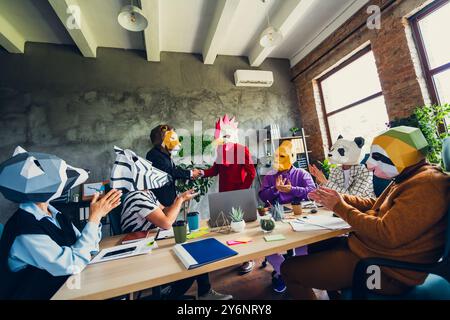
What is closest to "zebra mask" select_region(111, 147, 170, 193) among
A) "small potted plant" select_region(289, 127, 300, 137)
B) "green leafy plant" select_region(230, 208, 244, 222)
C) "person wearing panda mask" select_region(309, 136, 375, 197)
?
"green leafy plant" select_region(230, 208, 244, 222)

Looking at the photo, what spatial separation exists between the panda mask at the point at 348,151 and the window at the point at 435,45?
1.63 m

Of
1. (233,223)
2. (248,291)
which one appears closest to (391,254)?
(233,223)

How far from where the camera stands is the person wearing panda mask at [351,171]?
2.04 meters

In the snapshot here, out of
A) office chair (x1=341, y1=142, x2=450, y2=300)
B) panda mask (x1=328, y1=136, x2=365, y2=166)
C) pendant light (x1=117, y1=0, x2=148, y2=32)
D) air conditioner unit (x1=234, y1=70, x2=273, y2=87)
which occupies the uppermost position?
air conditioner unit (x1=234, y1=70, x2=273, y2=87)

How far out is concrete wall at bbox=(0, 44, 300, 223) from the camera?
11.0ft

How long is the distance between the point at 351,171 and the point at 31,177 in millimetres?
2514

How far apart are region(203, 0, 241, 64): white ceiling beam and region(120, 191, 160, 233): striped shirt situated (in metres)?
2.78

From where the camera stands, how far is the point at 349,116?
391 centimetres

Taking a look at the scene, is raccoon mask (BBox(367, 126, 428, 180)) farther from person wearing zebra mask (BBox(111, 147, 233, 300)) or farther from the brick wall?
the brick wall

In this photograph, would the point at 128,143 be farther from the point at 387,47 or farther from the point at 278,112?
the point at 387,47

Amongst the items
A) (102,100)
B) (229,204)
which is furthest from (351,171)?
(102,100)

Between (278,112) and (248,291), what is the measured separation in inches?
147

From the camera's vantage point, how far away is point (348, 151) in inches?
81.7
